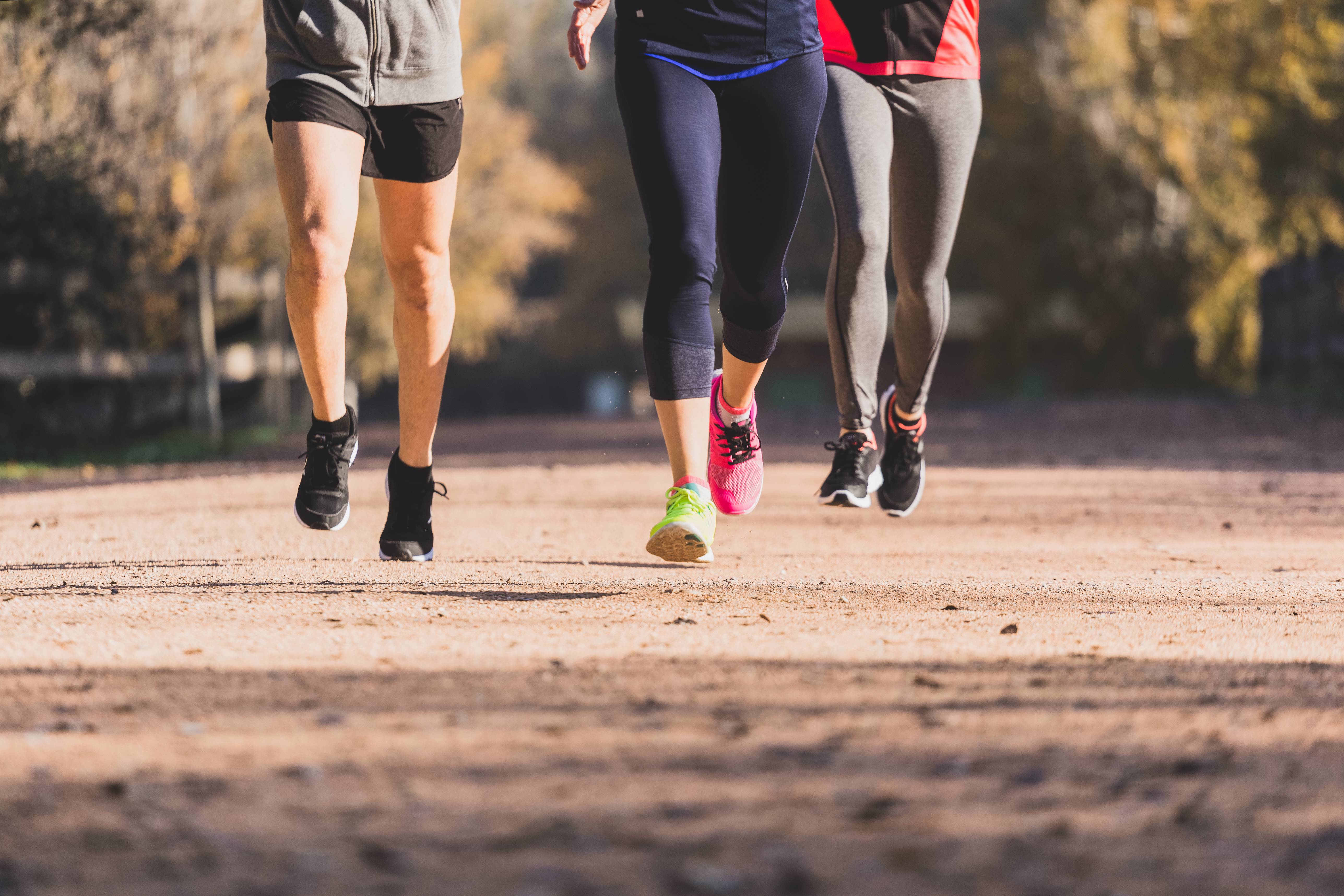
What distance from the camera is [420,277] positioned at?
425cm

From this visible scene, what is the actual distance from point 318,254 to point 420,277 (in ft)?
1.26

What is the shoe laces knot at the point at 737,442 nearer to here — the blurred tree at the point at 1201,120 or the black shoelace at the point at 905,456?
the black shoelace at the point at 905,456

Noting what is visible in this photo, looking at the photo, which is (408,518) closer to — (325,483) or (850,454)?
(325,483)

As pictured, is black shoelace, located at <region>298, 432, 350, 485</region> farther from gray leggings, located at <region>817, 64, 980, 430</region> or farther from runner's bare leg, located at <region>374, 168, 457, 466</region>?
gray leggings, located at <region>817, 64, 980, 430</region>

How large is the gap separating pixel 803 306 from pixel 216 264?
26653 mm

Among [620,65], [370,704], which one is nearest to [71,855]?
[370,704]

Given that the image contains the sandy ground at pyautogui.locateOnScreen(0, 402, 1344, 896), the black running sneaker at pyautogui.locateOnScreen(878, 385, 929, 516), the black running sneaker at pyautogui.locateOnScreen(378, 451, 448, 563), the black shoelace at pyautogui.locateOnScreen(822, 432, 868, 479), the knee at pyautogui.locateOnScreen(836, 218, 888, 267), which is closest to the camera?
the sandy ground at pyautogui.locateOnScreen(0, 402, 1344, 896)

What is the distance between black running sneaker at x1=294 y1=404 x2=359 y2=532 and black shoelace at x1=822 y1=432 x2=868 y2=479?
144 centimetres

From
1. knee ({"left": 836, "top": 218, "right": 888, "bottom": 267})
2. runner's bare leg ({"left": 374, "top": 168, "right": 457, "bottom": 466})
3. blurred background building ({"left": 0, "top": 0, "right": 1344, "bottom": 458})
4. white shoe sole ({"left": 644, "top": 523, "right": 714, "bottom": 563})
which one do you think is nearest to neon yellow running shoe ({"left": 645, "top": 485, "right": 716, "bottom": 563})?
white shoe sole ({"left": 644, "top": 523, "right": 714, "bottom": 563})

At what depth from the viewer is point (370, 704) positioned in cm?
234

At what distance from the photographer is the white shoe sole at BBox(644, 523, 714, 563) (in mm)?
3809

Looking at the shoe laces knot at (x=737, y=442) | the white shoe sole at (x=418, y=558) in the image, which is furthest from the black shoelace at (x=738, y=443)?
the white shoe sole at (x=418, y=558)

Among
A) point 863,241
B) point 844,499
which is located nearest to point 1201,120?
point 863,241

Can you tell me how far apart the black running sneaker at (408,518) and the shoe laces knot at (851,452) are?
123 centimetres
